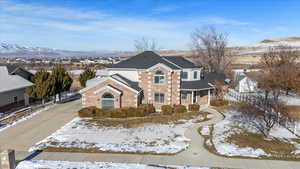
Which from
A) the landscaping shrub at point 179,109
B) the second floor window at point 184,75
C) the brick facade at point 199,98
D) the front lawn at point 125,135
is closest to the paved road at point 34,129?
the front lawn at point 125,135

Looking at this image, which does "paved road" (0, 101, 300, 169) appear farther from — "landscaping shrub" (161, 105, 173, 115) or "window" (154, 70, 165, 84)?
"window" (154, 70, 165, 84)

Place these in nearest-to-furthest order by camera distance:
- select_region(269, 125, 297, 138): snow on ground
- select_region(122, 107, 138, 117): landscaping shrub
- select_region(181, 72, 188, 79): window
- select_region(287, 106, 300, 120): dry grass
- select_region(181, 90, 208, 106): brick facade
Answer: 1. select_region(269, 125, 297, 138): snow on ground
2. select_region(122, 107, 138, 117): landscaping shrub
3. select_region(287, 106, 300, 120): dry grass
4. select_region(181, 90, 208, 106): brick facade
5. select_region(181, 72, 188, 79): window

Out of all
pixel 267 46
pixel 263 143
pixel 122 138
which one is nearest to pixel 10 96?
pixel 122 138

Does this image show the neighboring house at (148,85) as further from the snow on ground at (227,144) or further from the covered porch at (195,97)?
the snow on ground at (227,144)

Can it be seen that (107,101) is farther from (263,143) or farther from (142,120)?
(263,143)

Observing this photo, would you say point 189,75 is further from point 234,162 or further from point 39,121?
point 39,121

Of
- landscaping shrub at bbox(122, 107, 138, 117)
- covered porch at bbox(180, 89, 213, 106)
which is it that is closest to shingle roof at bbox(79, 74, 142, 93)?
landscaping shrub at bbox(122, 107, 138, 117)

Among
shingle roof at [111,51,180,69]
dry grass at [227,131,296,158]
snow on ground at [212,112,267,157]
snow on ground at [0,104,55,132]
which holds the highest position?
shingle roof at [111,51,180,69]
